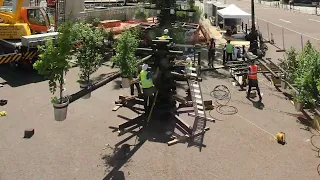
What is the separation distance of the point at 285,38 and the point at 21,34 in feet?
73.8

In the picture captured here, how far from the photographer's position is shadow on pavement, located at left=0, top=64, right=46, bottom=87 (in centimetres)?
1642

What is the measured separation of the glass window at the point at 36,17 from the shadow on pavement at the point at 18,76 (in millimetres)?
3174

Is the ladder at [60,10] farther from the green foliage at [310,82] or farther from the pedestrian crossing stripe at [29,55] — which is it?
the green foliage at [310,82]

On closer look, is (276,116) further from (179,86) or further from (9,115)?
(9,115)

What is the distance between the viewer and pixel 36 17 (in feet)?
66.2

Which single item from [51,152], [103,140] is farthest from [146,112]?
[51,152]

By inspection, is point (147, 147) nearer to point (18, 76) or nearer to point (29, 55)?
point (29, 55)

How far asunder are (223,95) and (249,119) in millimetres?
2867

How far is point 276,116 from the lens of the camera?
12602 mm

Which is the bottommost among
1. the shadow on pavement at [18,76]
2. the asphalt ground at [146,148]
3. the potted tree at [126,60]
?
the asphalt ground at [146,148]

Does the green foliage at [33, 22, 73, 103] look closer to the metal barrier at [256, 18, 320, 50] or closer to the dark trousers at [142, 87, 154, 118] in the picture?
the dark trousers at [142, 87, 154, 118]

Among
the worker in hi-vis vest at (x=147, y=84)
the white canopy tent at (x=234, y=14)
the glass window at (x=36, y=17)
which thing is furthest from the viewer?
the white canopy tent at (x=234, y=14)

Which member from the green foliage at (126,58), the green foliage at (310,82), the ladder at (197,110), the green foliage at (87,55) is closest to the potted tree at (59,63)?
the green foliage at (87,55)

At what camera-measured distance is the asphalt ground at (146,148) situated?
871cm
